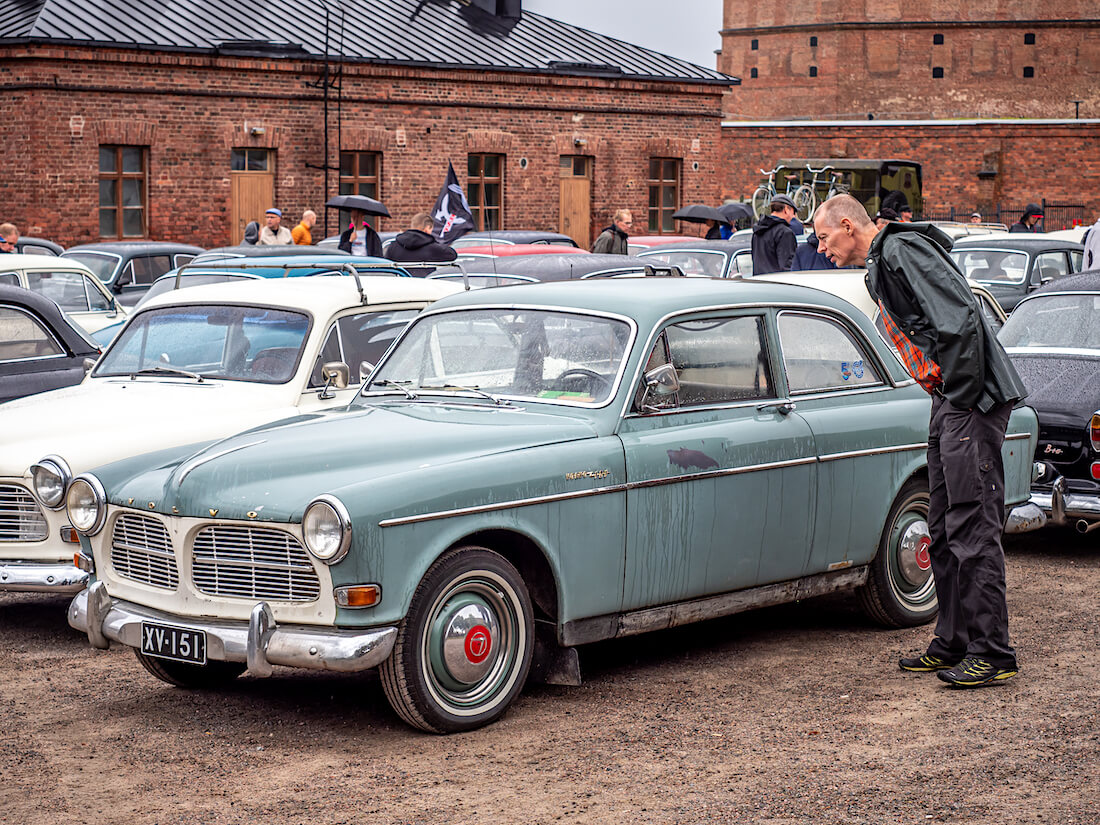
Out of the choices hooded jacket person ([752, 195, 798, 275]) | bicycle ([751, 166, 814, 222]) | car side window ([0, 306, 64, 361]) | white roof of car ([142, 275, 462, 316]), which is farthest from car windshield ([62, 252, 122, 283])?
bicycle ([751, 166, 814, 222])

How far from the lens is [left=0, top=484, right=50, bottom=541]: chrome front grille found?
7.56 metres

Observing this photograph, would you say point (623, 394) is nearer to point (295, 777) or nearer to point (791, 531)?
point (791, 531)

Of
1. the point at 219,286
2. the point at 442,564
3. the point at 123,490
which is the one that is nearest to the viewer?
the point at 442,564

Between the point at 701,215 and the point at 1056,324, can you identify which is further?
the point at 701,215

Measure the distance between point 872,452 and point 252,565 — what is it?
9.81 feet

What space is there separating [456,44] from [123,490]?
1146 inches

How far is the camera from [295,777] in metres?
5.41

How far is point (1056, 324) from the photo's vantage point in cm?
1077

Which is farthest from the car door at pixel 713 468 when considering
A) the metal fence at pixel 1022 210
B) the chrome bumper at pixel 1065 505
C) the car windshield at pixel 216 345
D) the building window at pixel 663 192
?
the metal fence at pixel 1022 210

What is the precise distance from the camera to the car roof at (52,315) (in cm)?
995

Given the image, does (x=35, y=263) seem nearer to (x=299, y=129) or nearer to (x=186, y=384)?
(x=186, y=384)

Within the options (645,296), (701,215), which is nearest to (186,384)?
(645,296)

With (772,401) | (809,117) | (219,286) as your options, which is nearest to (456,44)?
(219,286)

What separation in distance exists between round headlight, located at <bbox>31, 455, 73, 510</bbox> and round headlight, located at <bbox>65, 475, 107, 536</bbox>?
93cm
